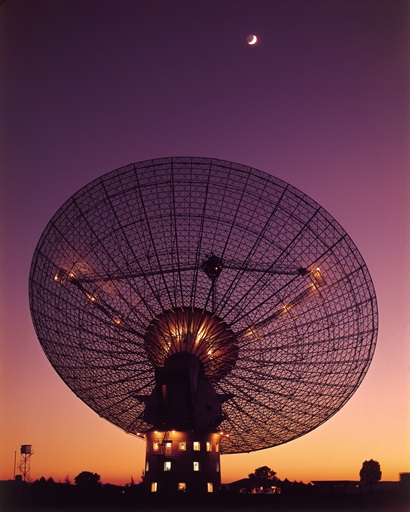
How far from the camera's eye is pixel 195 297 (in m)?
43.0

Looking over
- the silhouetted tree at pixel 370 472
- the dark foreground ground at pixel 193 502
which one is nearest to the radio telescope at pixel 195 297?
the dark foreground ground at pixel 193 502

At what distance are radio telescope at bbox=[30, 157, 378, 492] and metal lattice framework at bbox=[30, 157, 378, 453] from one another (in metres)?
0.07

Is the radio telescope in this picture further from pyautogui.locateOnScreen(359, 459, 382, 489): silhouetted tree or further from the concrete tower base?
pyautogui.locateOnScreen(359, 459, 382, 489): silhouetted tree

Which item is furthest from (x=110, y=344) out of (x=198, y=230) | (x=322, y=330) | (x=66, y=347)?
(x=322, y=330)

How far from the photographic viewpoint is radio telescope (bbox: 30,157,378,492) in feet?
135

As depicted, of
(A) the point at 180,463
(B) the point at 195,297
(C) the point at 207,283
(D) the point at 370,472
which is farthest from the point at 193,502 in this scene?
(D) the point at 370,472

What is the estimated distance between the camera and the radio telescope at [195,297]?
4116 centimetres

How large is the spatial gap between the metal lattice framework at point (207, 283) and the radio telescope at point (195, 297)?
7 centimetres

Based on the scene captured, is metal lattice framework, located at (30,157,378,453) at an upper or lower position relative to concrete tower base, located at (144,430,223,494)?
upper

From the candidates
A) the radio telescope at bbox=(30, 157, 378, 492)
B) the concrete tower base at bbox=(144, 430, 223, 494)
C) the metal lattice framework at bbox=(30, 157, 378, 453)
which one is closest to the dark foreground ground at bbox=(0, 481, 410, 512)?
the concrete tower base at bbox=(144, 430, 223, 494)

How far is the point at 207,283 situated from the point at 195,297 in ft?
3.57

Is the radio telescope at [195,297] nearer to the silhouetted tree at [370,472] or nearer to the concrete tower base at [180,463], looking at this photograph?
the concrete tower base at [180,463]

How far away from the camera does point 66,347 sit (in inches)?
1692

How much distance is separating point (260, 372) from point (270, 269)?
6765 mm
